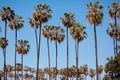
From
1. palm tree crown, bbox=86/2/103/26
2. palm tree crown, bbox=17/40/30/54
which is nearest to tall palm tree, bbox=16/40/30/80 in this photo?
palm tree crown, bbox=17/40/30/54

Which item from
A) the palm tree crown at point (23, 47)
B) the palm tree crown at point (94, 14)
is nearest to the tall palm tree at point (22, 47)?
the palm tree crown at point (23, 47)

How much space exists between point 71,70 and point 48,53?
26286 millimetres

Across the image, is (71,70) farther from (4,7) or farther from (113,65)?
(113,65)

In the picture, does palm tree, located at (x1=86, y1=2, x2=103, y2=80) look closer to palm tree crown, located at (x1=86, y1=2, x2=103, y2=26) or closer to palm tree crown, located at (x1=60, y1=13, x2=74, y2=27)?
palm tree crown, located at (x1=86, y1=2, x2=103, y2=26)

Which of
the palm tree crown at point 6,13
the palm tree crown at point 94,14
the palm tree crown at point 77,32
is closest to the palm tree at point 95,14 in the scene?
the palm tree crown at point 94,14

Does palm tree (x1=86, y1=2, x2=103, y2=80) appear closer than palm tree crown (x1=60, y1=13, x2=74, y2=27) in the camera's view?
Yes

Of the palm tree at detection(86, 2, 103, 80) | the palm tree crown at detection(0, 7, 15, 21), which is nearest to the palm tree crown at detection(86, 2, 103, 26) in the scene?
the palm tree at detection(86, 2, 103, 80)

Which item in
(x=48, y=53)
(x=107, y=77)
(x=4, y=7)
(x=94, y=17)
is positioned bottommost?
(x=107, y=77)

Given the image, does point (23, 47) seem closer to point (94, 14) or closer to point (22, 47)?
point (22, 47)

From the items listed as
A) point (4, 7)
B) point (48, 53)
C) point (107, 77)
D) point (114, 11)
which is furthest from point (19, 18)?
point (107, 77)

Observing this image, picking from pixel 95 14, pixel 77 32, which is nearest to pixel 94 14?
pixel 95 14

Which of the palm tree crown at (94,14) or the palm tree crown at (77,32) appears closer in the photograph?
the palm tree crown at (94,14)

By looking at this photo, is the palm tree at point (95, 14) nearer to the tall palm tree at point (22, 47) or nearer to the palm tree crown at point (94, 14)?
the palm tree crown at point (94, 14)

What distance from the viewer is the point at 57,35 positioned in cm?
8119
